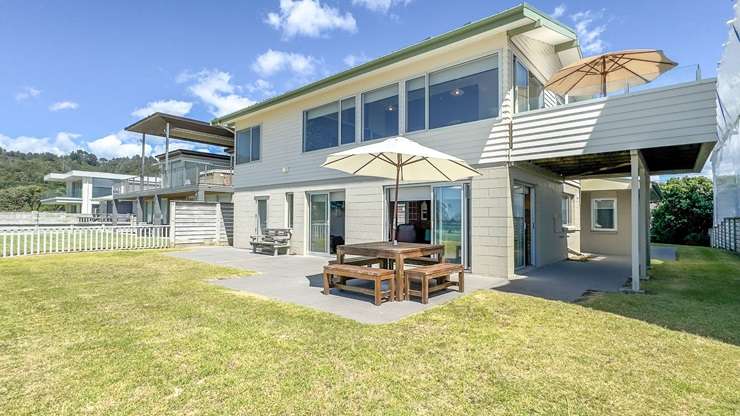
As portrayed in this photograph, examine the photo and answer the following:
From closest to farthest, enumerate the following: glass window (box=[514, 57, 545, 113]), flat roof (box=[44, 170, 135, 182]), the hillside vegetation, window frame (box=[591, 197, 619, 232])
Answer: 1. glass window (box=[514, 57, 545, 113])
2. window frame (box=[591, 197, 619, 232])
3. flat roof (box=[44, 170, 135, 182])
4. the hillside vegetation

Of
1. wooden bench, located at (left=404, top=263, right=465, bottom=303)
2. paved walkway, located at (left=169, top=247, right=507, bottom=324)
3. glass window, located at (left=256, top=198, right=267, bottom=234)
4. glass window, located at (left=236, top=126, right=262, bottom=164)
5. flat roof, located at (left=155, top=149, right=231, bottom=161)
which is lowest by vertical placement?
paved walkway, located at (left=169, top=247, right=507, bottom=324)

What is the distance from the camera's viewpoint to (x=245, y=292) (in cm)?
573

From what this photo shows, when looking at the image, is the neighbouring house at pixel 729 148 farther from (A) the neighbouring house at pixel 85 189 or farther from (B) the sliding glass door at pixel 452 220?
(A) the neighbouring house at pixel 85 189

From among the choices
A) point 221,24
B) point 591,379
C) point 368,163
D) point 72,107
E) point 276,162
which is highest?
point 72,107

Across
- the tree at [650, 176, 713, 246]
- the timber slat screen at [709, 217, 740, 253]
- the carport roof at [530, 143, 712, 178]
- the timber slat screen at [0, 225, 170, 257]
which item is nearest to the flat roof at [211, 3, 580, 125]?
the carport roof at [530, 143, 712, 178]

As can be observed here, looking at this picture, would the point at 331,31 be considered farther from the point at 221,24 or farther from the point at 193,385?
the point at 193,385

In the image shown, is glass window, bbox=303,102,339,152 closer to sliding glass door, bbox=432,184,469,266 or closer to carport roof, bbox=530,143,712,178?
sliding glass door, bbox=432,184,469,266

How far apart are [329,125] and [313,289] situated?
19.5 feet

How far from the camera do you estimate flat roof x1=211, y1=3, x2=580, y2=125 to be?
21.5 ft

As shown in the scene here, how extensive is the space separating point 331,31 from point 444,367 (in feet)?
51.0

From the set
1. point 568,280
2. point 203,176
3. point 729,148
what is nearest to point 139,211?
point 203,176

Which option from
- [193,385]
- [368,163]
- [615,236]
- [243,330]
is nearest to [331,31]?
[368,163]

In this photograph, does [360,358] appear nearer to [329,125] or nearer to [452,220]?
[452,220]

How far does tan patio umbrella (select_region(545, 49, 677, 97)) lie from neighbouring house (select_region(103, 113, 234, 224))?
14.5 metres
